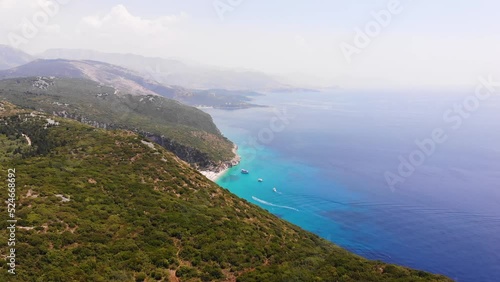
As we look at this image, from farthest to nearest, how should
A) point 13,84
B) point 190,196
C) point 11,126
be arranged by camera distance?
point 13,84
point 11,126
point 190,196

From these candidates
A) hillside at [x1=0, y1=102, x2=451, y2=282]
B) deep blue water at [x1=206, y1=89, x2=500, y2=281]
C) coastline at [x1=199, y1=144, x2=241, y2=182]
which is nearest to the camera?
hillside at [x1=0, y1=102, x2=451, y2=282]

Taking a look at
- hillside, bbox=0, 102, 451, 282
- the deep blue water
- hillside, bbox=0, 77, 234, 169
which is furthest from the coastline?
hillside, bbox=0, 102, 451, 282

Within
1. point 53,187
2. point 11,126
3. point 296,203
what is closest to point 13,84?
point 11,126

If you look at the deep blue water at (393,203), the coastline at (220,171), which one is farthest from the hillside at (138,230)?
the coastline at (220,171)

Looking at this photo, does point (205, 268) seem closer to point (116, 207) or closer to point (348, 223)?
point (116, 207)

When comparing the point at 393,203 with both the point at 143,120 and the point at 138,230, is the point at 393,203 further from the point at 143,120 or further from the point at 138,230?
the point at 143,120

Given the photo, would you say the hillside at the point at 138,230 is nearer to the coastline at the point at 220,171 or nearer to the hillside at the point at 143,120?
the coastline at the point at 220,171

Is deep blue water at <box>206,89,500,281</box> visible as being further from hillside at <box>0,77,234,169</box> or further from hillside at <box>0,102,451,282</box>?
hillside at <box>0,102,451,282</box>

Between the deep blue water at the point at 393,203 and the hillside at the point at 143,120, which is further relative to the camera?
the hillside at the point at 143,120

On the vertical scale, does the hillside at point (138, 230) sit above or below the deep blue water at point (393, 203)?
below
